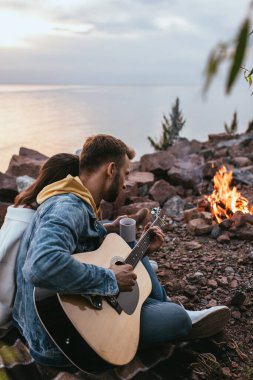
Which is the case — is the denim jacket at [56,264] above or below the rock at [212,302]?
above

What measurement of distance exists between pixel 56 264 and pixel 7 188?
11.1 ft

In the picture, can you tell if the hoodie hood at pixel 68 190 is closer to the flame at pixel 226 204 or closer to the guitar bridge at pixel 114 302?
the guitar bridge at pixel 114 302

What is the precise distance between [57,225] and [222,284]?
181 centimetres

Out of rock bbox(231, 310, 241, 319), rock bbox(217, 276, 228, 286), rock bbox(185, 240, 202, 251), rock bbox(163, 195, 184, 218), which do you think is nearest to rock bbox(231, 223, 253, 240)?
rock bbox(185, 240, 202, 251)

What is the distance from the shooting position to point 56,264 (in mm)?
1612

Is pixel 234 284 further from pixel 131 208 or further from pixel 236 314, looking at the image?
pixel 131 208

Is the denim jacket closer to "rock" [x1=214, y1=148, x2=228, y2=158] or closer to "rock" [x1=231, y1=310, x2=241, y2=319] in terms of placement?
"rock" [x1=231, y1=310, x2=241, y2=319]

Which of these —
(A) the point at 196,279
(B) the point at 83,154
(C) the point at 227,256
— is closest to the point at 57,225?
(B) the point at 83,154

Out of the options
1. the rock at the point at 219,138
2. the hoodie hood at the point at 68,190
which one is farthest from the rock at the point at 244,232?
the rock at the point at 219,138

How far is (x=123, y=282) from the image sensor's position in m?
1.91

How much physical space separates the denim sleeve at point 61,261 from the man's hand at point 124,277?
0.34 ft

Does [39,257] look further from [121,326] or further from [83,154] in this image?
[83,154]

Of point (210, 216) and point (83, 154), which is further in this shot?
point (210, 216)

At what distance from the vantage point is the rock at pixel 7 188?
477 centimetres
